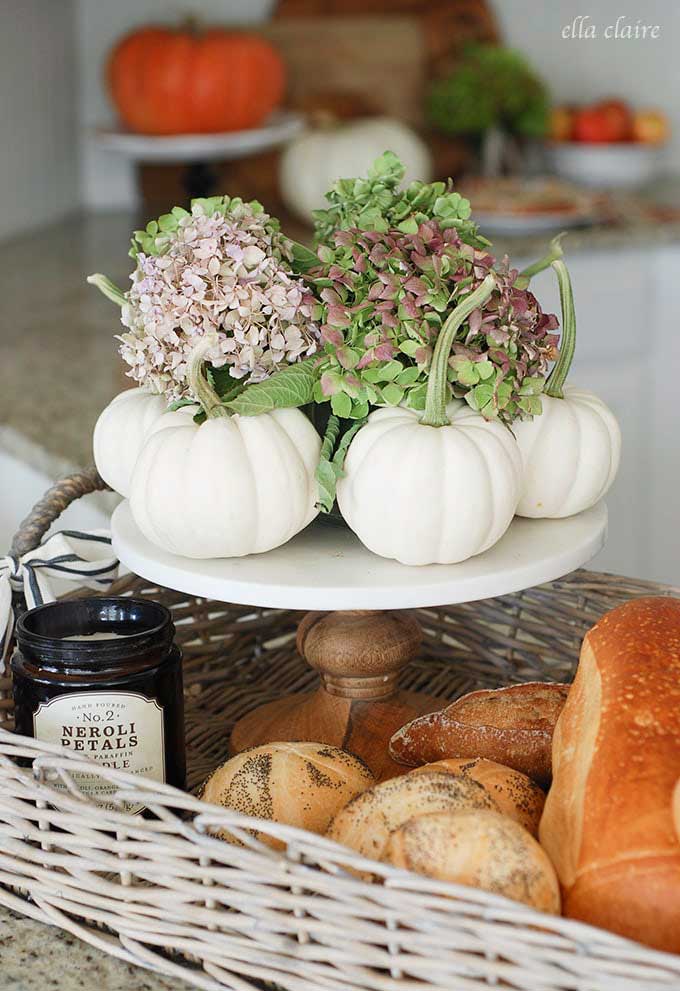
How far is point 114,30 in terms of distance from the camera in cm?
279

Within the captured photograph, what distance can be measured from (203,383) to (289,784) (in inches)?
9.1

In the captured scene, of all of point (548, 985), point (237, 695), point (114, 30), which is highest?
point (114, 30)

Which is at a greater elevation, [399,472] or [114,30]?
[114,30]

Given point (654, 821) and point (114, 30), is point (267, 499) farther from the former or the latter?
point (114, 30)

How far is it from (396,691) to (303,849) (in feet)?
1.17

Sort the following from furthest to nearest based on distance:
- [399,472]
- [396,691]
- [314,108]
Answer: [314,108], [396,691], [399,472]

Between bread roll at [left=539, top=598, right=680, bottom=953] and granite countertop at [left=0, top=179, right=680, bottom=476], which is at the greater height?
bread roll at [left=539, top=598, right=680, bottom=953]

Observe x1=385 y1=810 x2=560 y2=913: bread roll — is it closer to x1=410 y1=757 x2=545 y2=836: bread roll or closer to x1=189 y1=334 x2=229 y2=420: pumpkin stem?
x1=410 y1=757 x2=545 y2=836: bread roll

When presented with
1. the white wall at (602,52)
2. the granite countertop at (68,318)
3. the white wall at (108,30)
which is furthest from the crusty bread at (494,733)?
the white wall at (602,52)

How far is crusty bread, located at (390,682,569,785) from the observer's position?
2.44 feet

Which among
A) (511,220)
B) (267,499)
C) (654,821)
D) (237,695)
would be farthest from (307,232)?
(654,821)

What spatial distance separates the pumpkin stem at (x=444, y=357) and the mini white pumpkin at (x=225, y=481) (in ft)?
0.25

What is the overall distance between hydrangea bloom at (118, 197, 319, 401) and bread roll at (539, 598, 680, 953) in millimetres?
253

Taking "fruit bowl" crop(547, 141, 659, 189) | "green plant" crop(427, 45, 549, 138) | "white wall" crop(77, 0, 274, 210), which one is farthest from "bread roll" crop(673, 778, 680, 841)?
"white wall" crop(77, 0, 274, 210)
